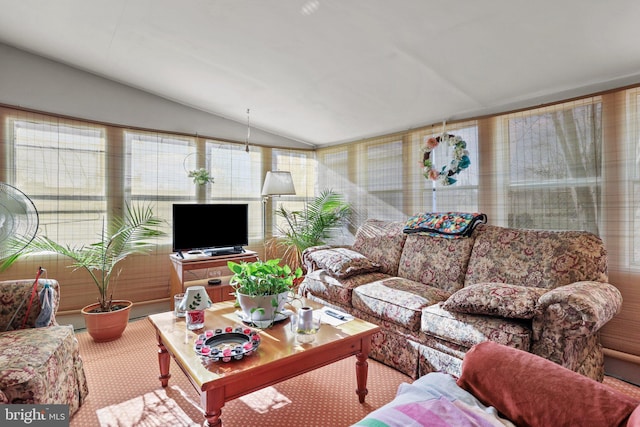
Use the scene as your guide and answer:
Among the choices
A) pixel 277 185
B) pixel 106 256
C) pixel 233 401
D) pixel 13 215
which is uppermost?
pixel 277 185

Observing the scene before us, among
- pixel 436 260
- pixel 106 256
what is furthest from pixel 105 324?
pixel 436 260

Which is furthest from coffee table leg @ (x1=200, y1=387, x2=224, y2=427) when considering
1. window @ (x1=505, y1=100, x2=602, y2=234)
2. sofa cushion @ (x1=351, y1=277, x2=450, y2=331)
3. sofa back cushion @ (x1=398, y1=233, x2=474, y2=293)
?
window @ (x1=505, y1=100, x2=602, y2=234)

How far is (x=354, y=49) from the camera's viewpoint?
2.41 metres

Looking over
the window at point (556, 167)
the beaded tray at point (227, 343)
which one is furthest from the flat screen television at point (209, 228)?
the window at point (556, 167)

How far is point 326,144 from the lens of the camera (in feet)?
15.6

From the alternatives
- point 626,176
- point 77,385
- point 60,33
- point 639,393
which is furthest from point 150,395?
point 626,176

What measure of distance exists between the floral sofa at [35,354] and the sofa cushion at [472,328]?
209 centimetres

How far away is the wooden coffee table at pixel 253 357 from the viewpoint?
4.63ft

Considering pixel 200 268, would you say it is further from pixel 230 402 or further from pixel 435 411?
pixel 435 411

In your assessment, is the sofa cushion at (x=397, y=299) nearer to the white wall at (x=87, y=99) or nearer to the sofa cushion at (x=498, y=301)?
the sofa cushion at (x=498, y=301)

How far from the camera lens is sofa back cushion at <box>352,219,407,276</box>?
3.21 m

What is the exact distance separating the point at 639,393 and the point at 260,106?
391cm

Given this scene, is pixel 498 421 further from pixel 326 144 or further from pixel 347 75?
pixel 326 144

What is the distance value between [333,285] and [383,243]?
738mm
